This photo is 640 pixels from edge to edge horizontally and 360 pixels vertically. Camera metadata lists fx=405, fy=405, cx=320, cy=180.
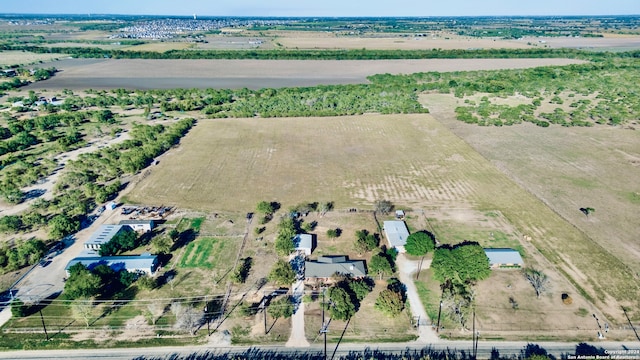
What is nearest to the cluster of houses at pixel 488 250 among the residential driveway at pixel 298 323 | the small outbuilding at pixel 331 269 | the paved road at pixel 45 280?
the small outbuilding at pixel 331 269

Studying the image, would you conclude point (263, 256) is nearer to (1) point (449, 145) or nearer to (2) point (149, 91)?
(1) point (449, 145)

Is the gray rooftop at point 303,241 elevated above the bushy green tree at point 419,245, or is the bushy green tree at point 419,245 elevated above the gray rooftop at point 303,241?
the bushy green tree at point 419,245

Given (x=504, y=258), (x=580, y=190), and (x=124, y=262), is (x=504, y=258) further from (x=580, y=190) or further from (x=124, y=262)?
(x=124, y=262)

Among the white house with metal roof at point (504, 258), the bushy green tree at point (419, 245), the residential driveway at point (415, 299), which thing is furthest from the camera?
the bushy green tree at point (419, 245)

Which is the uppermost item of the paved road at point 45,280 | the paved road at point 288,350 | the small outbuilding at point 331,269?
the small outbuilding at point 331,269

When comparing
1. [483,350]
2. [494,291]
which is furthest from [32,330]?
[494,291]

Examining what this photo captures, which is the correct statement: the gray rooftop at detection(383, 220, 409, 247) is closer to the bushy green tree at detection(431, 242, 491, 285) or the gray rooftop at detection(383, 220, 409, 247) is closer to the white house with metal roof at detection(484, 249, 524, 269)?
the bushy green tree at detection(431, 242, 491, 285)

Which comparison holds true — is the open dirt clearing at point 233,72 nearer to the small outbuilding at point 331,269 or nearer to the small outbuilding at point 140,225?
the small outbuilding at point 140,225
